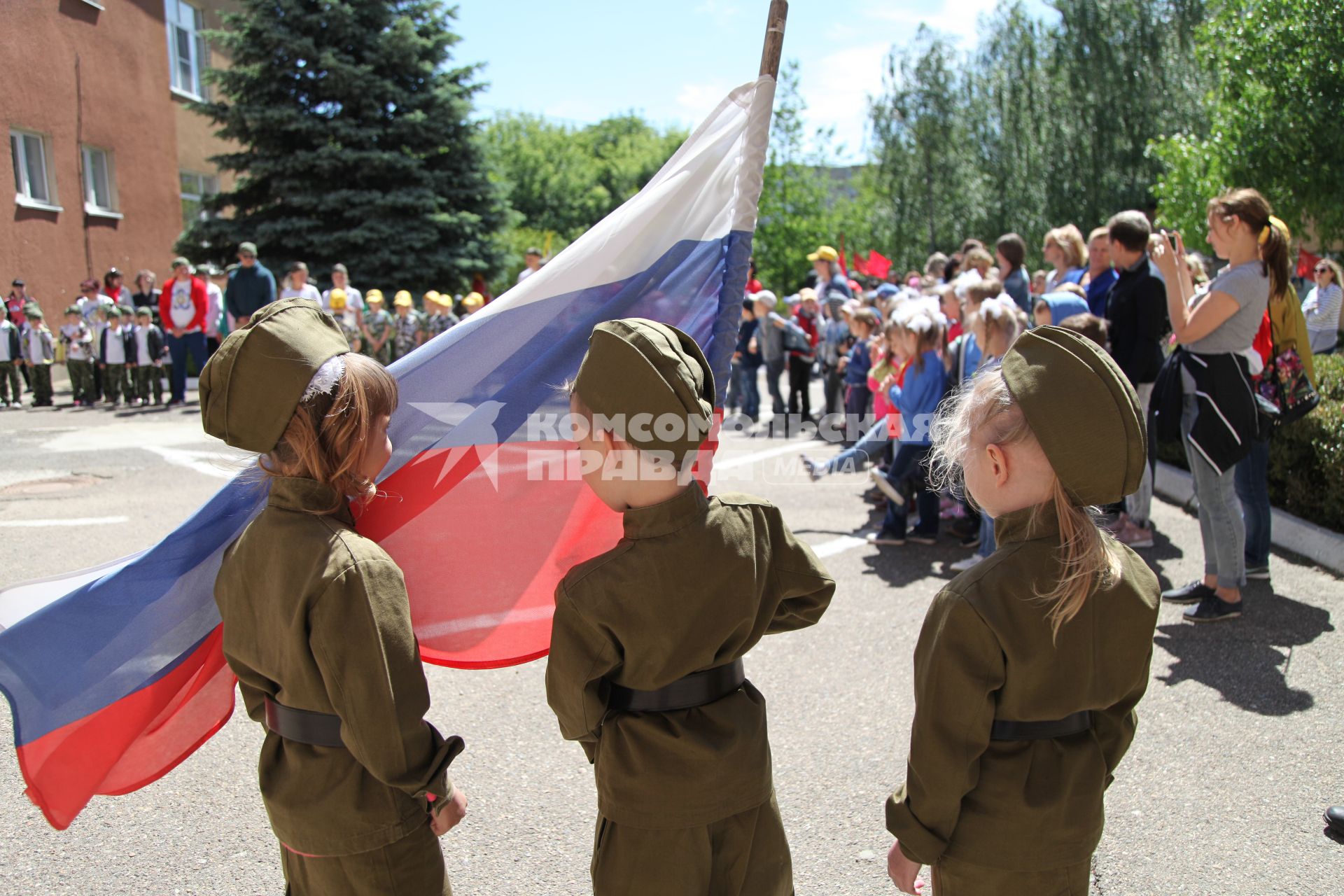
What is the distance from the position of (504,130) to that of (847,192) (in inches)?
799

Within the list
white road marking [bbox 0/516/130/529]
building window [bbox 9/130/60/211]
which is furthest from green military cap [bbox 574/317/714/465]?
building window [bbox 9/130/60/211]

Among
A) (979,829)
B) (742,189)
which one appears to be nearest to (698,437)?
(979,829)

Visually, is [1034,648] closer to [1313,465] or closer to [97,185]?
[1313,465]

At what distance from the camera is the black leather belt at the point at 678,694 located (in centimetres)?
196

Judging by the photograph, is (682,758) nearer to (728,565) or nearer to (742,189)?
(728,565)

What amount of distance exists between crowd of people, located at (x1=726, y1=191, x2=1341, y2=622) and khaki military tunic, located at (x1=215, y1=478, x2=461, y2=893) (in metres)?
1.38

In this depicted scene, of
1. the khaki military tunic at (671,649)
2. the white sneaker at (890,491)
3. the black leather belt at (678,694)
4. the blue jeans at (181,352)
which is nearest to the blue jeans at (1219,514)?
the white sneaker at (890,491)

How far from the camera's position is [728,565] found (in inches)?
76.5

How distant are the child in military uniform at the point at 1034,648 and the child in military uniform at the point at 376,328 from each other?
14.3 meters

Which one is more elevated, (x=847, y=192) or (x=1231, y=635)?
(x=847, y=192)

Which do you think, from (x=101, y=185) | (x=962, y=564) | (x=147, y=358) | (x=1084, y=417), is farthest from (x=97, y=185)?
(x=1084, y=417)

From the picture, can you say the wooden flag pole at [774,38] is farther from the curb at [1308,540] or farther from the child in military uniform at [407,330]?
the child in military uniform at [407,330]

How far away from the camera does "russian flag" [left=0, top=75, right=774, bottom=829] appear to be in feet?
7.78

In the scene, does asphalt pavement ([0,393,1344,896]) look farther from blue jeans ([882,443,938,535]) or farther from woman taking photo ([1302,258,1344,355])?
woman taking photo ([1302,258,1344,355])
